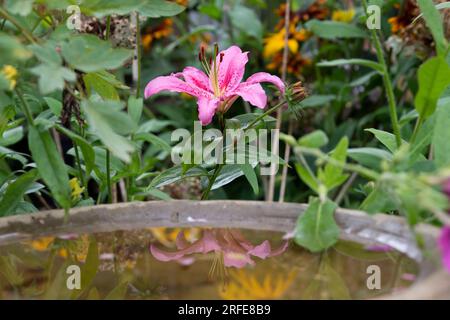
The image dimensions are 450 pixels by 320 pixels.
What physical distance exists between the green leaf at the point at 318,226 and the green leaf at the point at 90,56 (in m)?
0.17

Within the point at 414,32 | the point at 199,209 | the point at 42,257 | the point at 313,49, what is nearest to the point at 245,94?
the point at 199,209

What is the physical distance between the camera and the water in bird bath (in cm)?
52

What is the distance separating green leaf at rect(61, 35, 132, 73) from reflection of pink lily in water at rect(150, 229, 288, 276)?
16cm

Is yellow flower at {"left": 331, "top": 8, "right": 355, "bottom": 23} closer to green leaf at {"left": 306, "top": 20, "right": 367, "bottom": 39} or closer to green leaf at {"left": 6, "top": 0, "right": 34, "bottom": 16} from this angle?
green leaf at {"left": 306, "top": 20, "right": 367, "bottom": 39}

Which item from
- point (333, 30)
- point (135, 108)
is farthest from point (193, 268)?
point (333, 30)

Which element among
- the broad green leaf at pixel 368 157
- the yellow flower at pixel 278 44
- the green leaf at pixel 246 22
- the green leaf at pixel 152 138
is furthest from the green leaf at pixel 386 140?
the green leaf at pixel 246 22

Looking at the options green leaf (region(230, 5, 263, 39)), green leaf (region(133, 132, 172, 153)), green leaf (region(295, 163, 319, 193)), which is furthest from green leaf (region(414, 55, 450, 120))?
green leaf (region(230, 5, 263, 39))

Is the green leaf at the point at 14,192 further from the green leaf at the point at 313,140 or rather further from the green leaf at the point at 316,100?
the green leaf at the point at 316,100

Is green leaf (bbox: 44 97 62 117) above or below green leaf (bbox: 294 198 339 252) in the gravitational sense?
above

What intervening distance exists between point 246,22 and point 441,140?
3.95ft

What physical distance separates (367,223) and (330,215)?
0.12 ft

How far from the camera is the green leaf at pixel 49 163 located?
0.61m

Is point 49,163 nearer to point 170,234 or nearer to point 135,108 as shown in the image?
point 170,234

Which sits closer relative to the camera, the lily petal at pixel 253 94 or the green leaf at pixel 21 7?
the green leaf at pixel 21 7
